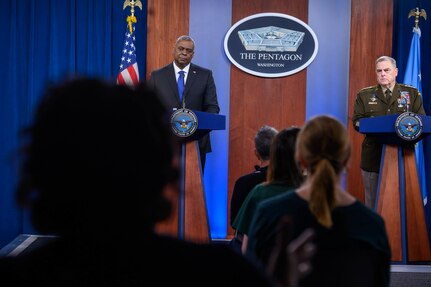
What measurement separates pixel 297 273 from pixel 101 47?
4745 mm

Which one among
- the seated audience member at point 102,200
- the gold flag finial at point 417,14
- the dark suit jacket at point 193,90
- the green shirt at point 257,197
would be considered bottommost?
the green shirt at point 257,197

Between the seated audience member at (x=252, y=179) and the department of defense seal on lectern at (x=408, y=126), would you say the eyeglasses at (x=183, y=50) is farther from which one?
the seated audience member at (x=252, y=179)

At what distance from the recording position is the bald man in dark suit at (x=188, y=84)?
4.48m

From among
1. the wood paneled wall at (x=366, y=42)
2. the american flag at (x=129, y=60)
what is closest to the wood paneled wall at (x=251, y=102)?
the wood paneled wall at (x=366, y=42)

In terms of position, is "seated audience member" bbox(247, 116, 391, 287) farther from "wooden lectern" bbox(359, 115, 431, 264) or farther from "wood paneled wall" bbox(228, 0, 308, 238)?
"wood paneled wall" bbox(228, 0, 308, 238)

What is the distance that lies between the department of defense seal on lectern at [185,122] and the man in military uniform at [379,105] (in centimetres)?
149

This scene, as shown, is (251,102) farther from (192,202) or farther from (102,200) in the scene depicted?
(102,200)

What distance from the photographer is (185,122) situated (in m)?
3.61

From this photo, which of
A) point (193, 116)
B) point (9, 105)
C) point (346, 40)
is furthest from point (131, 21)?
point (346, 40)

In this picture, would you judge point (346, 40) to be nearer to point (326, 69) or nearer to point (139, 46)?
point (326, 69)

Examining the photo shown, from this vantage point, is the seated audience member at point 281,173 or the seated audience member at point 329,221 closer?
the seated audience member at point 329,221

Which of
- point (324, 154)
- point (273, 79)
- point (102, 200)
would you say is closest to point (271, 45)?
point (273, 79)

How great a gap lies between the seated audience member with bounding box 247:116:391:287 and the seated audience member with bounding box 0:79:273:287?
810 mm

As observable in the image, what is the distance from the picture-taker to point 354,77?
517 cm
